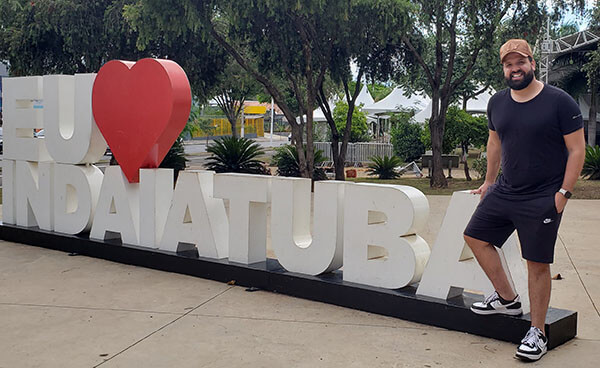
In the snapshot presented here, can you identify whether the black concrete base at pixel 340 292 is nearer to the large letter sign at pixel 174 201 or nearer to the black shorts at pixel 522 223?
the large letter sign at pixel 174 201

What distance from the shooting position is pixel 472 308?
214 inches

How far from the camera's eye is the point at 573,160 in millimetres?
4719

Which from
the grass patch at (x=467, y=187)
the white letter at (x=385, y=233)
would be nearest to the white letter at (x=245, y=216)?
the white letter at (x=385, y=233)

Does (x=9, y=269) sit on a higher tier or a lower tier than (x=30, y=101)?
lower

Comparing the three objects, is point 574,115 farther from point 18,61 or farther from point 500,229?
point 18,61

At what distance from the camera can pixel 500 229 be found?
5.15 metres

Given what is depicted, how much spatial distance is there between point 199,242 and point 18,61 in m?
14.6

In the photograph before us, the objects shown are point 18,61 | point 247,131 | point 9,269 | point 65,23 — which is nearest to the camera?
point 9,269

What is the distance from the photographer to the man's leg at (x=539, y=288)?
4910mm

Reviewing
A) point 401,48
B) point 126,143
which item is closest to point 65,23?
point 401,48

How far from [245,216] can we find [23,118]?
12.8 feet

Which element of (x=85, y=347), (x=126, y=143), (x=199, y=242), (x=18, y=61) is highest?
(x=18, y=61)

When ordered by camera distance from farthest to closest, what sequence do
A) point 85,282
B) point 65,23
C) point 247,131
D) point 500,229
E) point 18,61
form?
point 247,131, point 18,61, point 65,23, point 85,282, point 500,229

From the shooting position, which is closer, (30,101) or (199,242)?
(199,242)
